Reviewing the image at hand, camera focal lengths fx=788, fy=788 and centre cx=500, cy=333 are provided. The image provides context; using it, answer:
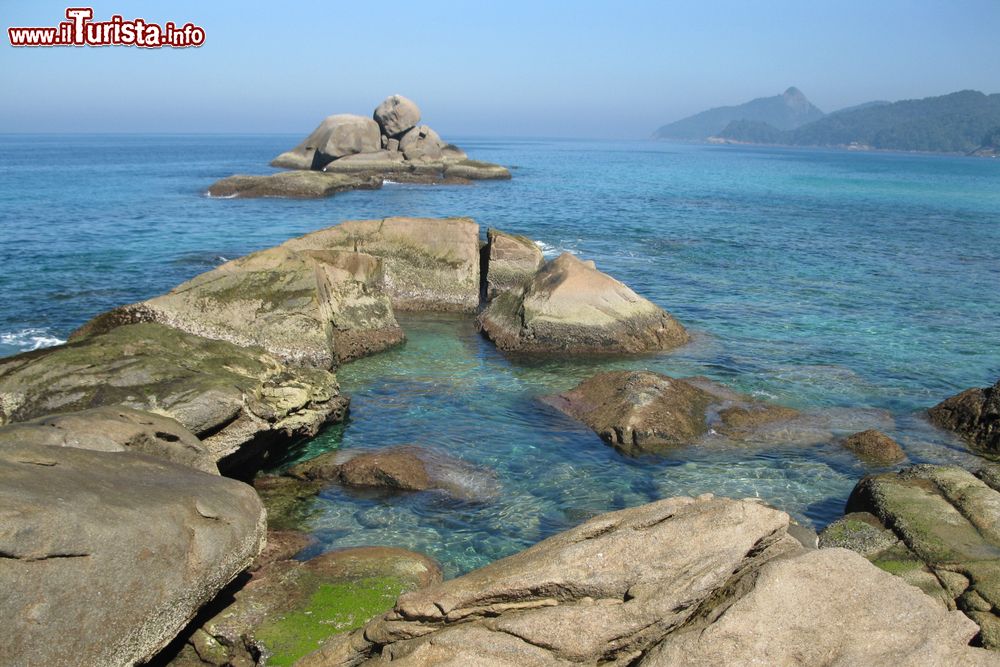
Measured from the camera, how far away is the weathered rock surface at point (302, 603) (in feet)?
26.2

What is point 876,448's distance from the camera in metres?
14.0

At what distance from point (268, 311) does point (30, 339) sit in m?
7.66

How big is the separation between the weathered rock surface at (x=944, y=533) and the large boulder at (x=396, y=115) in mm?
69717

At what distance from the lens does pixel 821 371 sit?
61.7ft

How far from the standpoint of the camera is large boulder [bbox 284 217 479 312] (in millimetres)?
23656

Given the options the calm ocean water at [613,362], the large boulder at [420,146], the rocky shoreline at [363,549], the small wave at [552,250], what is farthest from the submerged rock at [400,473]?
the large boulder at [420,146]

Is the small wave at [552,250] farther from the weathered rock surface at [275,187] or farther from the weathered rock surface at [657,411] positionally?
the weathered rock surface at [275,187]

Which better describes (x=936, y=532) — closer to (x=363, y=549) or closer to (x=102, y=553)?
(x=363, y=549)

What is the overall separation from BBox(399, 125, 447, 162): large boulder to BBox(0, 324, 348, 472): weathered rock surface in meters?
65.2

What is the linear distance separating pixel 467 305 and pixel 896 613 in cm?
1862

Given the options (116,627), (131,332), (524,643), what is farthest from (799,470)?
(131,332)

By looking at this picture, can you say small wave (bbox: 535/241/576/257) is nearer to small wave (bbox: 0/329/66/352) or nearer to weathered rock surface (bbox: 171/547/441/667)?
small wave (bbox: 0/329/66/352)

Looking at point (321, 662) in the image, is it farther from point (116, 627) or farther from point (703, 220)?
point (703, 220)

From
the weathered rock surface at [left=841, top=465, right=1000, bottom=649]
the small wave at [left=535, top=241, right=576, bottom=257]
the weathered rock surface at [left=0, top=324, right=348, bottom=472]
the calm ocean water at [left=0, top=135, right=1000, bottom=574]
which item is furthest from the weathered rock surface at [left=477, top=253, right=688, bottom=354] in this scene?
the small wave at [left=535, top=241, right=576, bottom=257]
